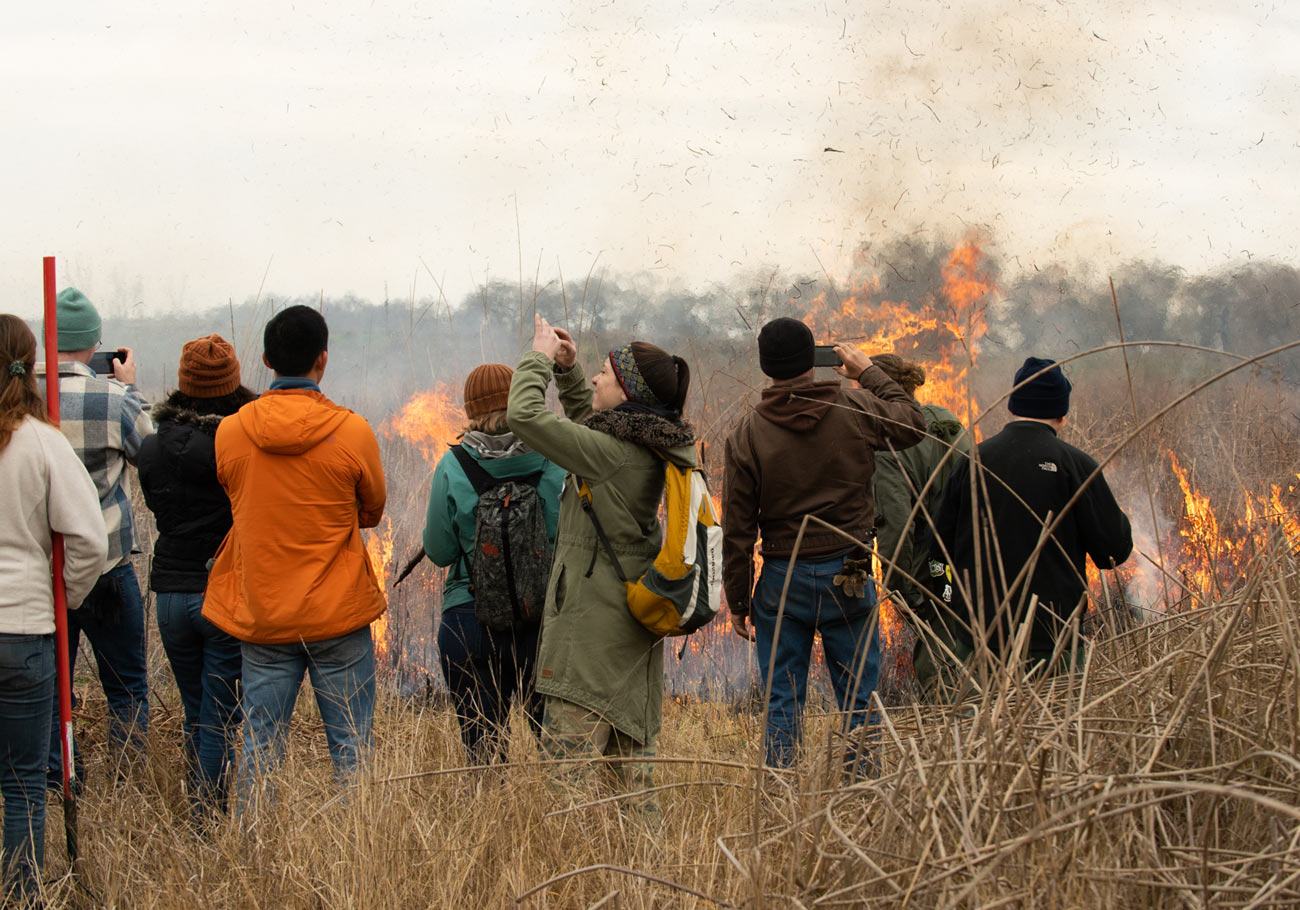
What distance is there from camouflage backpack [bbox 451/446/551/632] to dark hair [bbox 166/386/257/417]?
105 cm

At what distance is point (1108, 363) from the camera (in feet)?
31.3

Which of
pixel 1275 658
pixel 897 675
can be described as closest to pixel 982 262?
pixel 897 675

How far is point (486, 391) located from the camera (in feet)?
12.7

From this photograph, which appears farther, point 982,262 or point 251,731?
point 982,262

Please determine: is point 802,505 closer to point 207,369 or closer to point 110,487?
point 207,369

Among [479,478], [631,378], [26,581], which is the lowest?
[26,581]

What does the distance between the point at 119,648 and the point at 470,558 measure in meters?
1.47

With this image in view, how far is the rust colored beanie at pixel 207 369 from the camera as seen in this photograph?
12.8 feet

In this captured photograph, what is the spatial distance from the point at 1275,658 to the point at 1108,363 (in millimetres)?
7985

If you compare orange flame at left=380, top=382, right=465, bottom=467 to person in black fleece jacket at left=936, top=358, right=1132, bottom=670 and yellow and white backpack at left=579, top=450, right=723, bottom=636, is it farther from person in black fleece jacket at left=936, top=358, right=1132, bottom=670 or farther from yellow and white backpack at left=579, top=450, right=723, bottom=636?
person in black fleece jacket at left=936, top=358, right=1132, bottom=670

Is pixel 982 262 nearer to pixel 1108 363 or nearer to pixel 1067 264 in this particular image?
pixel 1067 264

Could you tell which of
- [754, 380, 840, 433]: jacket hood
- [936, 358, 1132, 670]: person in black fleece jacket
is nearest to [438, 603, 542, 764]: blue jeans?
[754, 380, 840, 433]: jacket hood

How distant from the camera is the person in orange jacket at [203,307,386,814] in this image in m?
3.48

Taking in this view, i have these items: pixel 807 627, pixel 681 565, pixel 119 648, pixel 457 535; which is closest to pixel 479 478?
pixel 457 535
